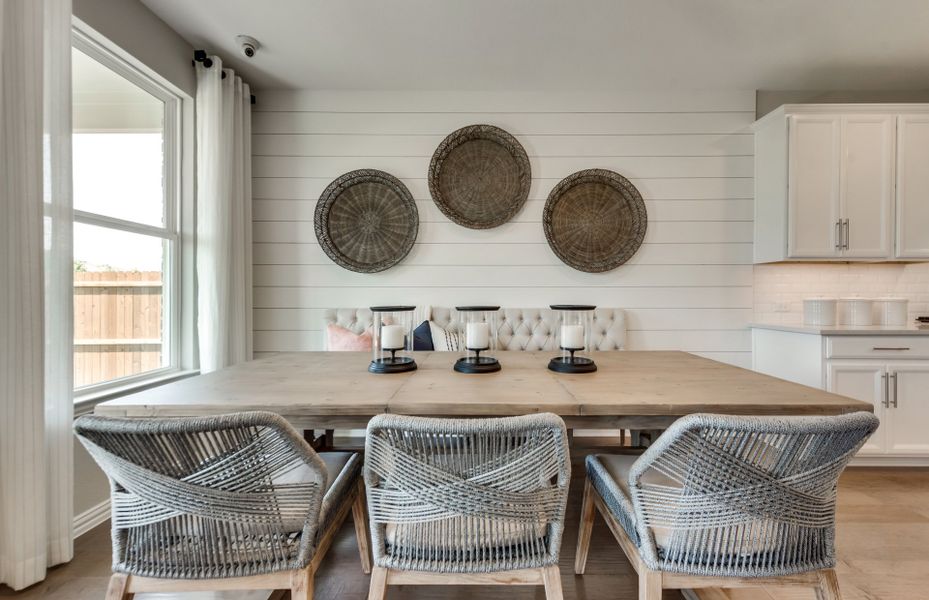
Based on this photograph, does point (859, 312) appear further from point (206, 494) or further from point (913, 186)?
point (206, 494)

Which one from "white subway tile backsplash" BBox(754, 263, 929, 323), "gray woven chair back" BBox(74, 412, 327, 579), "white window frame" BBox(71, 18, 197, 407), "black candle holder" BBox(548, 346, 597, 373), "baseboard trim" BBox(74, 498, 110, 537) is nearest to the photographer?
"gray woven chair back" BBox(74, 412, 327, 579)

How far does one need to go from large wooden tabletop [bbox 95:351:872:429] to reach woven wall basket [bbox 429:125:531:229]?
1750mm

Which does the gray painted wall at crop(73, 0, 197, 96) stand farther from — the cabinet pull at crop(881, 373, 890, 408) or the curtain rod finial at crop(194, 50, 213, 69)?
the cabinet pull at crop(881, 373, 890, 408)

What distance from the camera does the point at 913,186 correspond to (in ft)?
9.37

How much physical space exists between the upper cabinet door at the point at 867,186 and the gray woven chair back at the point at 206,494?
3.63m

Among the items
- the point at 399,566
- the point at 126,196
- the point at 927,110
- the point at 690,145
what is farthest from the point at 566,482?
the point at 927,110

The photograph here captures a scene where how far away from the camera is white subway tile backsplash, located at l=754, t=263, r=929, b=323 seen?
125 inches

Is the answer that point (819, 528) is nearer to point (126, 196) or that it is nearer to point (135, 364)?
A: point (135, 364)

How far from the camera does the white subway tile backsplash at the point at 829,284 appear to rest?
3.18 m

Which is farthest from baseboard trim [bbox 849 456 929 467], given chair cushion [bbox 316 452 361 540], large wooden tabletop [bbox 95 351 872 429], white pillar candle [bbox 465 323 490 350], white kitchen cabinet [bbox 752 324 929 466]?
chair cushion [bbox 316 452 361 540]

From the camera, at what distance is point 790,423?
879 mm

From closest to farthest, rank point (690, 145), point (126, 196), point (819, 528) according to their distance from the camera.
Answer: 1. point (819, 528)
2. point (126, 196)
3. point (690, 145)

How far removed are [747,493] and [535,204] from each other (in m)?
2.58

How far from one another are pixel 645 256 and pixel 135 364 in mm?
3459
